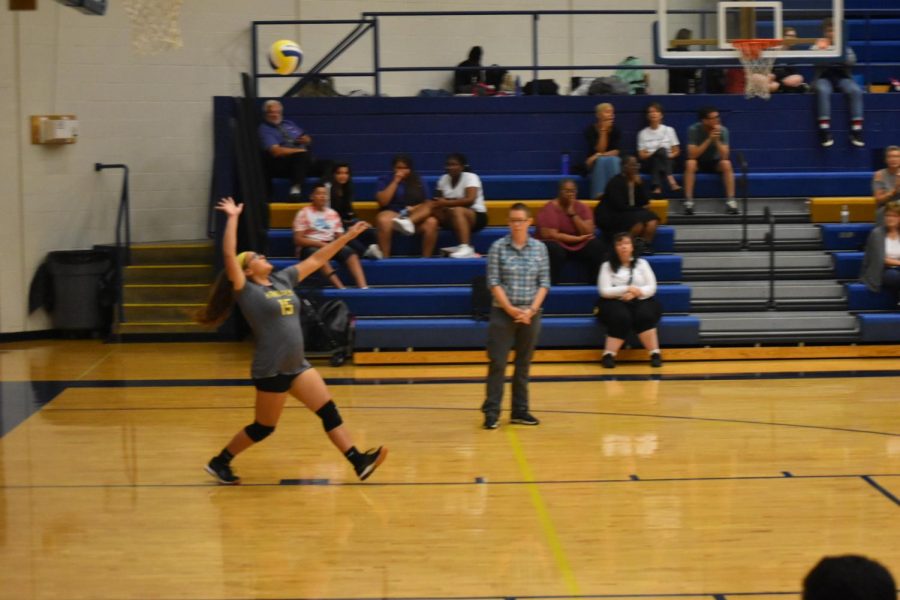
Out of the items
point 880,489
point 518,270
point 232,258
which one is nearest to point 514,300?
point 518,270

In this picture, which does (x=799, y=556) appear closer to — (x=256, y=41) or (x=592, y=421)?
(x=592, y=421)

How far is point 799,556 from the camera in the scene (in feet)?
24.7

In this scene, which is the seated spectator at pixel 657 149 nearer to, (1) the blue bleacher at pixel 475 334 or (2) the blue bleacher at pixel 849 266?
(2) the blue bleacher at pixel 849 266

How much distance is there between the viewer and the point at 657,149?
16422mm

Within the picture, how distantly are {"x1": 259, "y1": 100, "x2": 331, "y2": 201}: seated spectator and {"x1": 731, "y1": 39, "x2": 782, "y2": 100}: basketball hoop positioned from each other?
5.21 m

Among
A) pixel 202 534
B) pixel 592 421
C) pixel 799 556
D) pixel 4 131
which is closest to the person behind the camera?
pixel 799 556

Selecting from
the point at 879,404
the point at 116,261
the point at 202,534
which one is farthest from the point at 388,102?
the point at 202,534

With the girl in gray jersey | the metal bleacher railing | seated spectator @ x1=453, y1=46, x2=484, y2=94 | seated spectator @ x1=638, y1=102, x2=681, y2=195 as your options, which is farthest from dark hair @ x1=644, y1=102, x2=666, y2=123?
the girl in gray jersey

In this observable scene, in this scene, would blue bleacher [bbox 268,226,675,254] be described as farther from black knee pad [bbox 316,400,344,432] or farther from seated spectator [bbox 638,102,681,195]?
black knee pad [bbox 316,400,344,432]

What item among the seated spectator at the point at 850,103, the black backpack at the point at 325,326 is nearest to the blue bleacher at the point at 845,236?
the seated spectator at the point at 850,103

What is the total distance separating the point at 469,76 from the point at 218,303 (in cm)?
1026

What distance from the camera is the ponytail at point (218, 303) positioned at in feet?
29.1

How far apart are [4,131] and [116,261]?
6.83ft

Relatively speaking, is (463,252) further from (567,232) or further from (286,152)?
(286,152)
